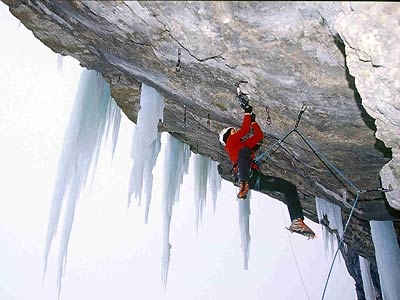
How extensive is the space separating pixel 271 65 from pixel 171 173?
383cm

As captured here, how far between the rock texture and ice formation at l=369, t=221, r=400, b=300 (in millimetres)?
512

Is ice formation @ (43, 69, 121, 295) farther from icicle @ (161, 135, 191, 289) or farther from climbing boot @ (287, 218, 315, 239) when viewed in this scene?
climbing boot @ (287, 218, 315, 239)

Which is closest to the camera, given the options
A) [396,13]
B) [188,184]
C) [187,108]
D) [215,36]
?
[396,13]

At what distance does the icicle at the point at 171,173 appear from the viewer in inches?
273

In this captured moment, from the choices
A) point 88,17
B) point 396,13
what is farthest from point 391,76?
point 88,17

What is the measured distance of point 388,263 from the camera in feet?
19.4

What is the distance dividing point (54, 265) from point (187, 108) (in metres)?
47.5

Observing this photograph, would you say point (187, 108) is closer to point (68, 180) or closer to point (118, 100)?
point (118, 100)

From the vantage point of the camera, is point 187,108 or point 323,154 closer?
point 323,154

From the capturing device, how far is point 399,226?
22.3 feet

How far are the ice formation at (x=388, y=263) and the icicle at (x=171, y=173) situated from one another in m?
3.52

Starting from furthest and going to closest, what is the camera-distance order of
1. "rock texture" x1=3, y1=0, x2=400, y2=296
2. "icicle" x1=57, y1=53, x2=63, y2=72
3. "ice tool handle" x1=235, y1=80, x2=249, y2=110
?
"icicle" x1=57, y1=53, x2=63, y2=72, "ice tool handle" x1=235, y1=80, x2=249, y2=110, "rock texture" x1=3, y1=0, x2=400, y2=296

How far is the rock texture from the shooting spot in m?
2.72

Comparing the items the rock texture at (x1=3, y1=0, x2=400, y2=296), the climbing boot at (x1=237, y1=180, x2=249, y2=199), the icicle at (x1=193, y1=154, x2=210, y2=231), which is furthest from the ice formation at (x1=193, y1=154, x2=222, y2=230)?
the climbing boot at (x1=237, y1=180, x2=249, y2=199)
